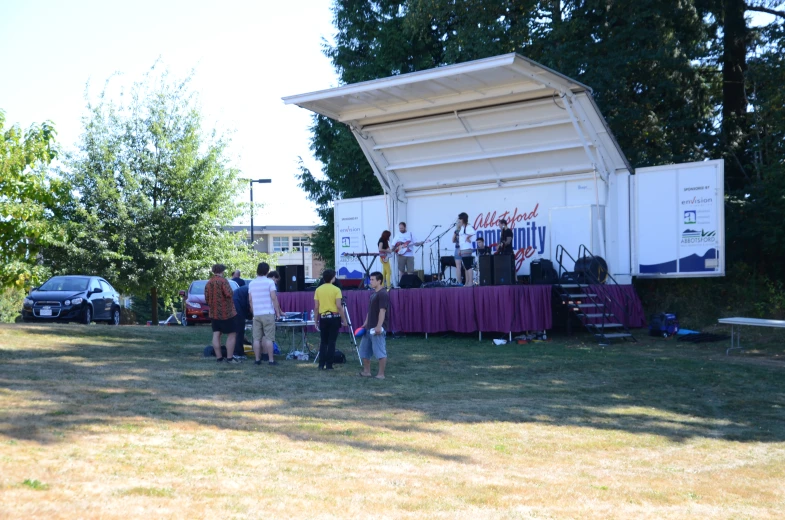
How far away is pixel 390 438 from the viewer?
819cm

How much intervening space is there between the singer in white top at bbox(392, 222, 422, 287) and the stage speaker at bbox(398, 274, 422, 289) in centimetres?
60

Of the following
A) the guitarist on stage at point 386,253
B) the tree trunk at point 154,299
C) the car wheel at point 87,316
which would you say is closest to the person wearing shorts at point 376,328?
the guitarist on stage at point 386,253

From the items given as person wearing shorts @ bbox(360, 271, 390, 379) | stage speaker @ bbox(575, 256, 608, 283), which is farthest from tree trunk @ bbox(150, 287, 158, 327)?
person wearing shorts @ bbox(360, 271, 390, 379)

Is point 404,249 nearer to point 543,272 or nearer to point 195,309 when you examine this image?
point 543,272

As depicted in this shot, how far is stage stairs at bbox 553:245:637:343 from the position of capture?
17.1 meters

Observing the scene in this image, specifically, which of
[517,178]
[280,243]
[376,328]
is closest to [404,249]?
[517,178]

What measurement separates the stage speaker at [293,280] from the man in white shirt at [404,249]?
8.49ft

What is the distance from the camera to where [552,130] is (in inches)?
749

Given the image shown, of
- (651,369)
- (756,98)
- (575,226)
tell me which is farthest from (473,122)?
(651,369)

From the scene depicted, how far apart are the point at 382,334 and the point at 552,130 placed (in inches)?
344

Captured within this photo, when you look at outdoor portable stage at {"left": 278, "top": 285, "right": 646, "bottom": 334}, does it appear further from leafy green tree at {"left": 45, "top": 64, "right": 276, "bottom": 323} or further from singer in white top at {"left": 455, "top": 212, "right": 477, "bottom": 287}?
leafy green tree at {"left": 45, "top": 64, "right": 276, "bottom": 323}

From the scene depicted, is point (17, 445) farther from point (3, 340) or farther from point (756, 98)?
point (756, 98)

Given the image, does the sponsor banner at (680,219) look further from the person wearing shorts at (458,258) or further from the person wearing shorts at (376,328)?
the person wearing shorts at (376,328)

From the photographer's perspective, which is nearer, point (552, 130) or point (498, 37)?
point (552, 130)
